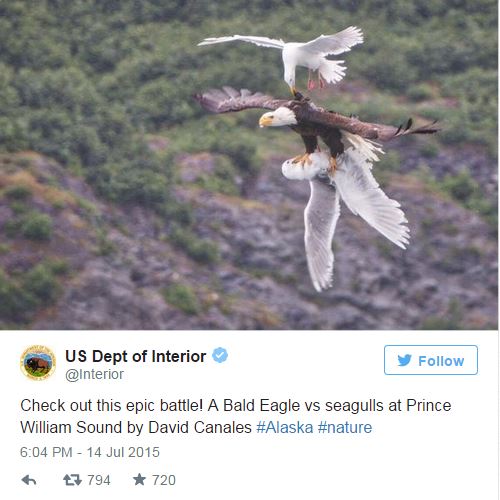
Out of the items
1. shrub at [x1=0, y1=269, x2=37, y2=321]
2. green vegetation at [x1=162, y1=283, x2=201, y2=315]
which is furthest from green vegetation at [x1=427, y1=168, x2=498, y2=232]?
shrub at [x1=0, y1=269, x2=37, y2=321]

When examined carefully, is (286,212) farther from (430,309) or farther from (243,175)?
(430,309)

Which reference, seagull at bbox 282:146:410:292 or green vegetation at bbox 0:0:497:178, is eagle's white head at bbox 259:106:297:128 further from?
green vegetation at bbox 0:0:497:178

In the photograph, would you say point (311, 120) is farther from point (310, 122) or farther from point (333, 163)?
point (333, 163)

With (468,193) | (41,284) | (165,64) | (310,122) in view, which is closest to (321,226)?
(310,122)
